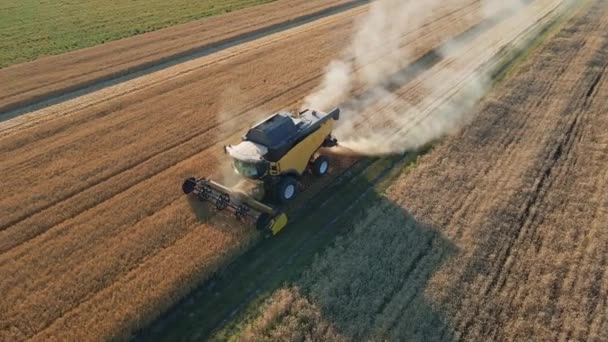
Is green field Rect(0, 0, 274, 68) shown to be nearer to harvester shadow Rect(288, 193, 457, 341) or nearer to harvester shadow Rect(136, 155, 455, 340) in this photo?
harvester shadow Rect(136, 155, 455, 340)

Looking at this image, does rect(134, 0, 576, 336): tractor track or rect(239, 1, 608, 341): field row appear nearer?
rect(239, 1, 608, 341): field row

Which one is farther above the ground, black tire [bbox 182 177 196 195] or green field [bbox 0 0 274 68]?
green field [bbox 0 0 274 68]

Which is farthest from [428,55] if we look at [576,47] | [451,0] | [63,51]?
[63,51]

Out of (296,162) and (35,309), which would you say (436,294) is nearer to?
(296,162)

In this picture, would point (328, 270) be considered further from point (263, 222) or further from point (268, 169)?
point (268, 169)

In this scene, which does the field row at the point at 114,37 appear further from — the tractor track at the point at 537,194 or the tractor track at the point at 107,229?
the tractor track at the point at 537,194

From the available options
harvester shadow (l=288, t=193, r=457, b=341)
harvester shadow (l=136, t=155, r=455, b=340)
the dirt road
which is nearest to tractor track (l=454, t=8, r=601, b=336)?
harvester shadow (l=288, t=193, r=457, b=341)

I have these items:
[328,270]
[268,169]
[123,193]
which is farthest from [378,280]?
[123,193]
